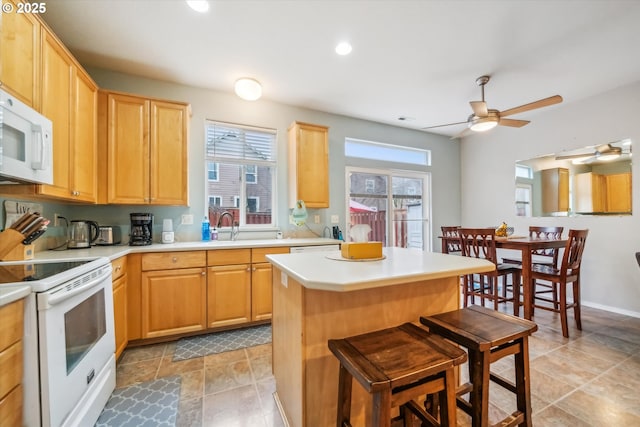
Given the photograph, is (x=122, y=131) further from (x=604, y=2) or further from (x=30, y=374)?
(x=604, y=2)

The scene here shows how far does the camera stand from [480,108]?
8.87 ft

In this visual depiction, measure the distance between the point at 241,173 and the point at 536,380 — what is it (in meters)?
3.46

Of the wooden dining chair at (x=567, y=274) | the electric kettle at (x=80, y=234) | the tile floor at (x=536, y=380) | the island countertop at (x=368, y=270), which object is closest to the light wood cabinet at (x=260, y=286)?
the tile floor at (x=536, y=380)

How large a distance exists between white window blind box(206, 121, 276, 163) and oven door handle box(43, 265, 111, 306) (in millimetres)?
1937

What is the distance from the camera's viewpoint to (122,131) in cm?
249

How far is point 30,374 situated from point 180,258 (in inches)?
54.0

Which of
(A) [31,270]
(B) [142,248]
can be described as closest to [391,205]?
(B) [142,248]

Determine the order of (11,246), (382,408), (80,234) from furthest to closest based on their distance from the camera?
(80,234)
(11,246)
(382,408)

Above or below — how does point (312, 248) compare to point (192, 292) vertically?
above

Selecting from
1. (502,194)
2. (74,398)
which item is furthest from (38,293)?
(502,194)

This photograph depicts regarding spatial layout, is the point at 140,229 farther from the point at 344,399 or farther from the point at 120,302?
the point at 344,399

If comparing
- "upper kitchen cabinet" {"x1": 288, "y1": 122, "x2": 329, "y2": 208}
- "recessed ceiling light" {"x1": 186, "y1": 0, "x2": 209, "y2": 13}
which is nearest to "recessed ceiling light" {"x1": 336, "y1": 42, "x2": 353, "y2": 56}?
"upper kitchen cabinet" {"x1": 288, "y1": 122, "x2": 329, "y2": 208}

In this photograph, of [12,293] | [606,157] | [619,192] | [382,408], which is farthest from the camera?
[606,157]

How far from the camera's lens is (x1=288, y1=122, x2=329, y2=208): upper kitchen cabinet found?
329cm
